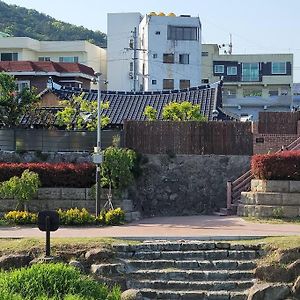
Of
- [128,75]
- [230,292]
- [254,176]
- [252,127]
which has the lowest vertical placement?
[230,292]

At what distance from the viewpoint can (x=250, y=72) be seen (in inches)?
2368

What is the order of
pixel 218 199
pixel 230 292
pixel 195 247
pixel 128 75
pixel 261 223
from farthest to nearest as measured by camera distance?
pixel 128 75 < pixel 218 199 < pixel 261 223 < pixel 195 247 < pixel 230 292

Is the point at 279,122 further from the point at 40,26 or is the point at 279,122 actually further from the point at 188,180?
the point at 40,26

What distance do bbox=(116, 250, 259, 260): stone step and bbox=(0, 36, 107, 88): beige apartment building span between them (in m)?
40.4

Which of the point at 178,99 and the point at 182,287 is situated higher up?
the point at 178,99

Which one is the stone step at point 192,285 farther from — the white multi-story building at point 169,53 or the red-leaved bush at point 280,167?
the white multi-story building at point 169,53

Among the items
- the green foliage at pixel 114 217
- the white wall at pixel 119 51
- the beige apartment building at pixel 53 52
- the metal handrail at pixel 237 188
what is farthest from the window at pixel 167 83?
the green foliage at pixel 114 217

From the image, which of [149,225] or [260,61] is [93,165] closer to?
[149,225]

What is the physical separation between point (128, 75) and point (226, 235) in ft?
133

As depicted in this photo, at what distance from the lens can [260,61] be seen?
5984cm

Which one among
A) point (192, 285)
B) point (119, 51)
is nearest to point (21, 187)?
point (192, 285)

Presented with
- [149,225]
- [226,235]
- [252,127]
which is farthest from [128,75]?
[226,235]

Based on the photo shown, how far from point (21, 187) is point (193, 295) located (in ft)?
31.0

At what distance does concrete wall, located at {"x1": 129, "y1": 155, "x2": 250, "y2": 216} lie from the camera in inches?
1036
